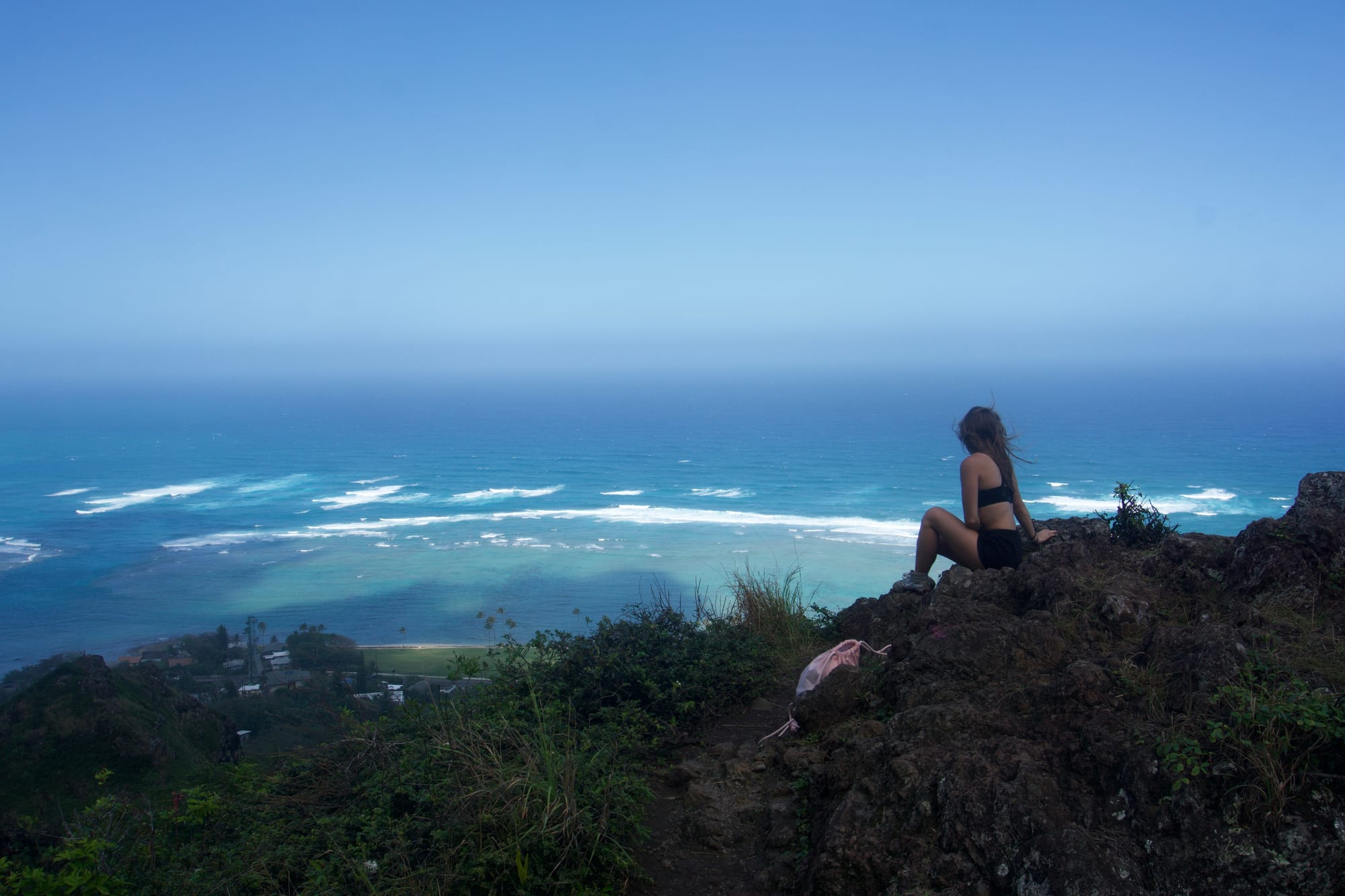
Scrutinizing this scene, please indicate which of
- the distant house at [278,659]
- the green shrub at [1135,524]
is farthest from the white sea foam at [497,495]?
the green shrub at [1135,524]

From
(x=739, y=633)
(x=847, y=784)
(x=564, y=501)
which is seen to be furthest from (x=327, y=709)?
(x=564, y=501)

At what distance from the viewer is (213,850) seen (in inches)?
164

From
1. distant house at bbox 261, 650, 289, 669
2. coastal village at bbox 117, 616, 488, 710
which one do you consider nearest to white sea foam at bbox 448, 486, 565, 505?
coastal village at bbox 117, 616, 488, 710

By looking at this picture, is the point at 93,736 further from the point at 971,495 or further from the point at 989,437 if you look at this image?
the point at 989,437

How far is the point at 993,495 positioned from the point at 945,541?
0.54 m

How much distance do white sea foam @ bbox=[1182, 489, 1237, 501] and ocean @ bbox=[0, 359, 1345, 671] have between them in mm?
287

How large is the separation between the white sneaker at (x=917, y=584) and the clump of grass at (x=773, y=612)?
2.71 ft

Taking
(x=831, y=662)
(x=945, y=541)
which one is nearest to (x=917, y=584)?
(x=945, y=541)

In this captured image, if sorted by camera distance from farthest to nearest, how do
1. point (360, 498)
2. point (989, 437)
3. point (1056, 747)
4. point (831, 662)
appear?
point (360, 498) → point (989, 437) → point (831, 662) → point (1056, 747)

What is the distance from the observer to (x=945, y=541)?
21.6 ft

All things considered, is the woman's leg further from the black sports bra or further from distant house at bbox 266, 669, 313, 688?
distant house at bbox 266, 669, 313, 688

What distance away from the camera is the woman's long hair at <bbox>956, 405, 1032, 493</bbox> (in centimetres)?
635

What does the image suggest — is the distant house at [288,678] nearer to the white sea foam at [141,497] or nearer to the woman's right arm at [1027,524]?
the woman's right arm at [1027,524]

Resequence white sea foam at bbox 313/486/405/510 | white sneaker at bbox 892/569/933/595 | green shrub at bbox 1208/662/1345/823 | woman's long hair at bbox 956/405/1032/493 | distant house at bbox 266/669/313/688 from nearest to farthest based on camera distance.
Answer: green shrub at bbox 1208/662/1345/823 → woman's long hair at bbox 956/405/1032/493 → white sneaker at bbox 892/569/933/595 → distant house at bbox 266/669/313/688 → white sea foam at bbox 313/486/405/510
